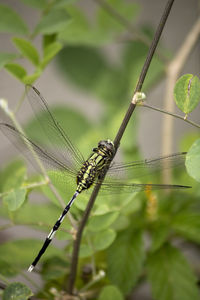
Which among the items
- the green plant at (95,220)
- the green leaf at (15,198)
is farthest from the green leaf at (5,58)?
the green leaf at (15,198)

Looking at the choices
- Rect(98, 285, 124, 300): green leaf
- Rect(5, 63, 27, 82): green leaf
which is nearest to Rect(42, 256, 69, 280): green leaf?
Rect(98, 285, 124, 300): green leaf

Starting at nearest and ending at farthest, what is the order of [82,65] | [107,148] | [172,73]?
[107,148] → [172,73] → [82,65]

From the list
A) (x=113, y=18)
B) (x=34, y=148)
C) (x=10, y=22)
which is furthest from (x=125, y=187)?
(x=113, y=18)

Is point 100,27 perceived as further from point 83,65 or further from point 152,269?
point 152,269

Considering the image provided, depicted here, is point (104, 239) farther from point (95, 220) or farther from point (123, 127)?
point (123, 127)

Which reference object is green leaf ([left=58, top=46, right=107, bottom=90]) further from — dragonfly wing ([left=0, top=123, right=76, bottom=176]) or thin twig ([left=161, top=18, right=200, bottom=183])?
dragonfly wing ([left=0, top=123, right=76, bottom=176])
